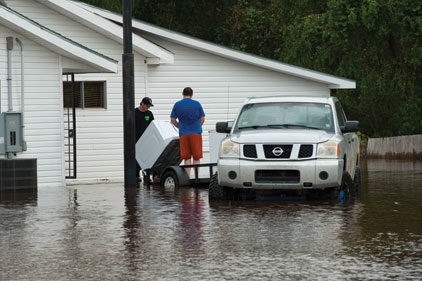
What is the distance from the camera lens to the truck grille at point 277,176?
49.9 feet

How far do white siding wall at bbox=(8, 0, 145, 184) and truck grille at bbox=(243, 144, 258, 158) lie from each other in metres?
9.47

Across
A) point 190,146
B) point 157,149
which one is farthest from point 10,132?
point 190,146

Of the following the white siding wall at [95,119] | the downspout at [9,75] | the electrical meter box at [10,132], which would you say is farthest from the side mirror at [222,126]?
the white siding wall at [95,119]

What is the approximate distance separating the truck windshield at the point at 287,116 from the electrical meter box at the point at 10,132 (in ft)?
19.4

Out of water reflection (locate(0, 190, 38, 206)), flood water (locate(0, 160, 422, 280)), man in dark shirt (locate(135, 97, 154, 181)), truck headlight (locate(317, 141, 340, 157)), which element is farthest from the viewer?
man in dark shirt (locate(135, 97, 154, 181))

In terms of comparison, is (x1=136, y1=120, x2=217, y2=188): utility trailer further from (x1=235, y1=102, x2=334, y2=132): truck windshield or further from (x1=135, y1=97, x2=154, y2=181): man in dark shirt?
(x1=235, y1=102, x2=334, y2=132): truck windshield

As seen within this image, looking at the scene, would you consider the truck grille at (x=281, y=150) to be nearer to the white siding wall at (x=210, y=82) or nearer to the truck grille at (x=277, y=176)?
the truck grille at (x=277, y=176)

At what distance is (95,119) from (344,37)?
13192 millimetres

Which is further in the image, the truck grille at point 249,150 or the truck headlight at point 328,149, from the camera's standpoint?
the truck grille at point 249,150

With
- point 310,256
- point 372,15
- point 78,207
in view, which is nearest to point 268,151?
point 78,207

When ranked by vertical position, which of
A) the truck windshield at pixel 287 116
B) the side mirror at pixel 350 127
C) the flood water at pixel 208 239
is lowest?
the flood water at pixel 208 239

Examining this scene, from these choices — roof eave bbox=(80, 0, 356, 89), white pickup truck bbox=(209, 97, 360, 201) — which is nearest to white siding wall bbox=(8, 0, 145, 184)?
roof eave bbox=(80, 0, 356, 89)

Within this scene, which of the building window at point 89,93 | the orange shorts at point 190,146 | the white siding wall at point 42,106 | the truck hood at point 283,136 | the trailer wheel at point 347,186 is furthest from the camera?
the building window at point 89,93

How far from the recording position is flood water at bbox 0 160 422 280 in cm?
910
